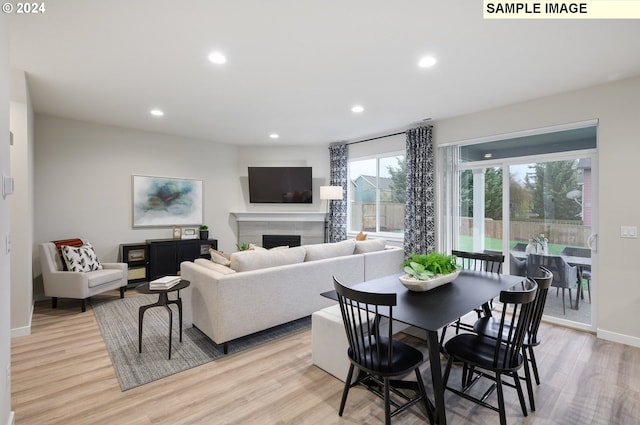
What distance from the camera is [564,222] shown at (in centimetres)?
379

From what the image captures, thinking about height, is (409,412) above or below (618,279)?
below

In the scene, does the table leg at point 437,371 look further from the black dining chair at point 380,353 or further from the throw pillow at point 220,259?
the throw pillow at point 220,259

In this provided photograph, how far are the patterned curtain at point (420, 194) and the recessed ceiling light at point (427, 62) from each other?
206 cm

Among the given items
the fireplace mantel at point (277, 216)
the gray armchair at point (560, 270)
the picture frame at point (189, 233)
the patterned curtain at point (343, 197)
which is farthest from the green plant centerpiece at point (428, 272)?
the picture frame at point (189, 233)

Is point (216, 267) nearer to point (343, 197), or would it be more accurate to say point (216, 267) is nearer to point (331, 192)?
point (331, 192)

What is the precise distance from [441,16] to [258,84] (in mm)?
2050

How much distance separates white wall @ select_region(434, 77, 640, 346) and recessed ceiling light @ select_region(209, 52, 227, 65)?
394cm

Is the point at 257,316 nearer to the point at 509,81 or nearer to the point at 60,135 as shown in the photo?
the point at 509,81

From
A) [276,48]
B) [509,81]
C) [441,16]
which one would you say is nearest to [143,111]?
[276,48]

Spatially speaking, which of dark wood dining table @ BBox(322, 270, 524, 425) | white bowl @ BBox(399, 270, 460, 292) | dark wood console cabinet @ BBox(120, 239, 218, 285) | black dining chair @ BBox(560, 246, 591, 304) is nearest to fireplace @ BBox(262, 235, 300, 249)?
dark wood console cabinet @ BBox(120, 239, 218, 285)

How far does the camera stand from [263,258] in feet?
10.7

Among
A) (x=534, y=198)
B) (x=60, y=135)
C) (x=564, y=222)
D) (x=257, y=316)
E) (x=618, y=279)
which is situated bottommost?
(x=257, y=316)

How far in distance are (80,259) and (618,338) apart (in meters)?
6.80

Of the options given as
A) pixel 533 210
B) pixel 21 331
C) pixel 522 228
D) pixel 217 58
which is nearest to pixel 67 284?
pixel 21 331
